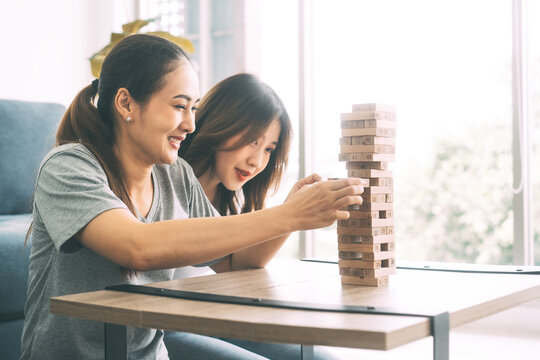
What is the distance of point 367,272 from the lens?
1.16 meters

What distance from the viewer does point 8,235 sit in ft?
6.75

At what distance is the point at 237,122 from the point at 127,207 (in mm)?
703

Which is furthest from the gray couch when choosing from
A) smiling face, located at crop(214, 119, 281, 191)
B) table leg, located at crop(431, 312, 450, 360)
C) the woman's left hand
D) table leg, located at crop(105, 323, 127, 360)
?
table leg, located at crop(431, 312, 450, 360)

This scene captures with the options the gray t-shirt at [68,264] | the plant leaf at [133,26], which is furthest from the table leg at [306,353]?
the plant leaf at [133,26]

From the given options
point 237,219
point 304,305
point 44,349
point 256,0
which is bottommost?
point 44,349

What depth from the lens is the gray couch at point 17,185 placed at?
6.56 feet

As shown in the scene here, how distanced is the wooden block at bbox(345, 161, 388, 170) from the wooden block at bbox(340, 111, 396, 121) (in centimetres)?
8

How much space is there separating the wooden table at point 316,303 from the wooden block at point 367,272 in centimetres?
3

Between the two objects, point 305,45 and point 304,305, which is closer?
point 304,305

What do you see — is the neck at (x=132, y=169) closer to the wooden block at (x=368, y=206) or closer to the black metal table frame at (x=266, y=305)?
the black metal table frame at (x=266, y=305)

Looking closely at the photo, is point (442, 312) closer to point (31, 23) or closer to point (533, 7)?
point (533, 7)

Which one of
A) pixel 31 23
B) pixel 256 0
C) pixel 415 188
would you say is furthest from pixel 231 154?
pixel 31 23

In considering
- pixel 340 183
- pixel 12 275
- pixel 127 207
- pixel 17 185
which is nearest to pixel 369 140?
pixel 340 183

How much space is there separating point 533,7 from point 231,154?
6.24 feet
